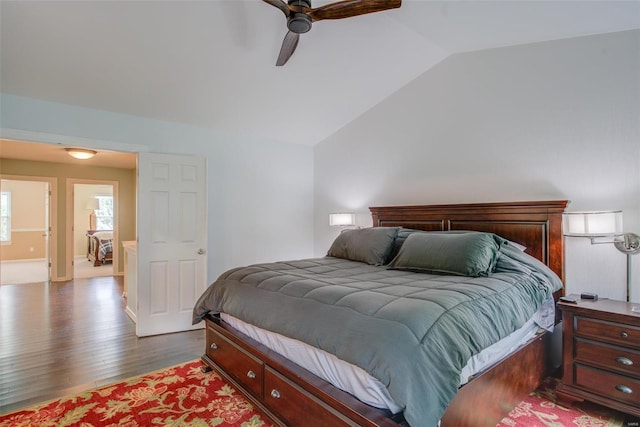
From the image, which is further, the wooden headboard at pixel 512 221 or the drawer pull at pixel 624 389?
the wooden headboard at pixel 512 221

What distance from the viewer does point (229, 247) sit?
4355mm

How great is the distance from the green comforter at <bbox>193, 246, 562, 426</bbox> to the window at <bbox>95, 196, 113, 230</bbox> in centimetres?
1017

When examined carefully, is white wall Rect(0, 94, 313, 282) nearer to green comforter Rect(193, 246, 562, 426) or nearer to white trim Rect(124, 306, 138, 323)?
white trim Rect(124, 306, 138, 323)

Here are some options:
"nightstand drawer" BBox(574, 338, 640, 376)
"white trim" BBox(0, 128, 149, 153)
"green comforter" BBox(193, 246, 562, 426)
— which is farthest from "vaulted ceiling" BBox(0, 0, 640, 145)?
"nightstand drawer" BBox(574, 338, 640, 376)

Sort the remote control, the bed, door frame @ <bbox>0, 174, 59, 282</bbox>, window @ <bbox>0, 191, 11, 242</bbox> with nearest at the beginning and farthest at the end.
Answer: the remote control
door frame @ <bbox>0, 174, 59, 282</bbox>
the bed
window @ <bbox>0, 191, 11, 242</bbox>

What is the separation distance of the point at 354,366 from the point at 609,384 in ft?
5.86

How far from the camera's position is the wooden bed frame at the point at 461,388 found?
1.55 meters

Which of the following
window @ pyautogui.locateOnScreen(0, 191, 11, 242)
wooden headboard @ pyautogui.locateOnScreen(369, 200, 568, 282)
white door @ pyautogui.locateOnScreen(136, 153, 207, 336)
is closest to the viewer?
wooden headboard @ pyautogui.locateOnScreen(369, 200, 568, 282)

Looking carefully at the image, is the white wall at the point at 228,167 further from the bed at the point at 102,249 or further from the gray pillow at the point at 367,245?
the bed at the point at 102,249

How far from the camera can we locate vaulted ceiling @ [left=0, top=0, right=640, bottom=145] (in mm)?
2410

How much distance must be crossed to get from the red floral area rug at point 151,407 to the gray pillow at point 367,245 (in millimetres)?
1568

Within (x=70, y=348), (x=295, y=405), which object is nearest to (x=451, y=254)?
(x=295, y=405)

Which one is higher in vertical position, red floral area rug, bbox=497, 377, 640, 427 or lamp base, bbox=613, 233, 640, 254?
lamp base, bbox=613, 233, 640, 254

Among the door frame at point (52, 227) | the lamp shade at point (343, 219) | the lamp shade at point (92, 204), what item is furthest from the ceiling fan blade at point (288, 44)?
the lamp shade at point (92, 204)
